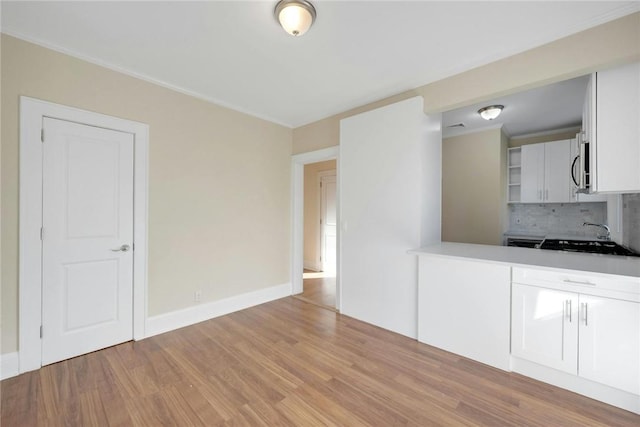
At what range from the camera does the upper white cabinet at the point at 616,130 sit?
185 cm

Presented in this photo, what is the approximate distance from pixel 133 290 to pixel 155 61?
7.42ft

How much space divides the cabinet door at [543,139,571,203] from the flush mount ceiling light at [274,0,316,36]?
4.47 metres

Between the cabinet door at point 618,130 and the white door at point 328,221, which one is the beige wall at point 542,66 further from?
the white door at point 328,221

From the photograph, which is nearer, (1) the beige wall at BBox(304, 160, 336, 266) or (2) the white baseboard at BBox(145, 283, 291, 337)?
(2) the white baseboard at BBox(145, 283, 291, 337)

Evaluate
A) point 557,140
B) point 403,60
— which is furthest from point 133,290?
point 557,140

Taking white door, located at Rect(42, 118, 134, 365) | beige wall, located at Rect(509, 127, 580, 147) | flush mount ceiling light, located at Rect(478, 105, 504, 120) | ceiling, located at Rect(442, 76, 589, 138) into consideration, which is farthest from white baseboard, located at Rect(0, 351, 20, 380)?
beige wall, located at Rect(509, 127, 580, 147)

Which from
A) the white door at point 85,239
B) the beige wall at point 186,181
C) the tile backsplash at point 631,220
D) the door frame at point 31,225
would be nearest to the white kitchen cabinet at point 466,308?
the tile backsplash at point 631,220

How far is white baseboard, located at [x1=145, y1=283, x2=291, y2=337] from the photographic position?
2.81 m

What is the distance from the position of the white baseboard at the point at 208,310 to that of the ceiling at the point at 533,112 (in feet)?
12.0

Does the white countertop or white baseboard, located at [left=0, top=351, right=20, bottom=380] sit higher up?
the white countertop

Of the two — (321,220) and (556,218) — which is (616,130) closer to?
(556,218)

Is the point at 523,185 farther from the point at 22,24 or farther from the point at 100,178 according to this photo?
the point at 22,24

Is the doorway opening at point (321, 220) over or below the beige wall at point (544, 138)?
below

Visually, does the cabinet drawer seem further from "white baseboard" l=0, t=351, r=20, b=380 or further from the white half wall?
"white baseboard" l=0, t=351, r=20, b=380
